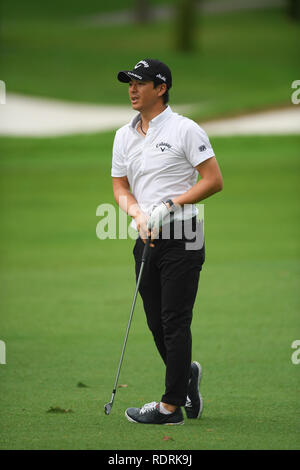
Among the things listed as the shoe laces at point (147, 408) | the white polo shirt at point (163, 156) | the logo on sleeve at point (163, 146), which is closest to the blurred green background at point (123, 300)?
the shoe laces at point (147, 408)

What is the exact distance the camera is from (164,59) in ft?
112

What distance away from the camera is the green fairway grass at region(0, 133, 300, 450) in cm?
522

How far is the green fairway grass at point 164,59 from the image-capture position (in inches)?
1156

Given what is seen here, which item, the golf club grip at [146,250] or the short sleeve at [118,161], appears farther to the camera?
the short sleeve at [118,161]

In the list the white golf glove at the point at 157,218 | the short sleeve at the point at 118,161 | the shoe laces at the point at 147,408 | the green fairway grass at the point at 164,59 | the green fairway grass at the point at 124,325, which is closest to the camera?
the green fairway grass at the point at 124,325

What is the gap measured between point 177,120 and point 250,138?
646 inches

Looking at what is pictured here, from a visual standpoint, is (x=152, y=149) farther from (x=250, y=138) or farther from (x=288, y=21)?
(x=288, y=21)

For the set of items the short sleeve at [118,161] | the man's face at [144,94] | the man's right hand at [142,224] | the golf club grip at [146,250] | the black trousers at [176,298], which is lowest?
the black trousers at [176,298]

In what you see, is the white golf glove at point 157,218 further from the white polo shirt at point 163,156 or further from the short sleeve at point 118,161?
the short sleeve at point 118,161

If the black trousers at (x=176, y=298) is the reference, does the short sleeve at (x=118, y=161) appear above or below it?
above

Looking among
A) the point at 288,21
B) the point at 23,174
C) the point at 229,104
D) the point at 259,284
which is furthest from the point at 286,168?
the point at 288,21

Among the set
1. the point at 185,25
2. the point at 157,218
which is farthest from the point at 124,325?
the point at 185,25

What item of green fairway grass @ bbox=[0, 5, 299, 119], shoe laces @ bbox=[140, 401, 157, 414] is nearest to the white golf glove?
shoe laces @ bbox=[140, 401, 157, 414]

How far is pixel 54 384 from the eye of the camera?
20.7ft
